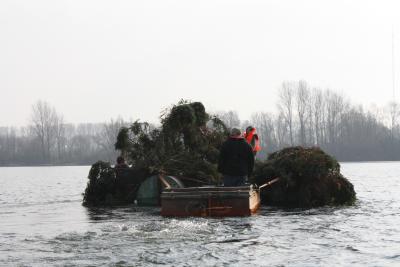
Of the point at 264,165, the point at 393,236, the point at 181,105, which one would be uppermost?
the point at 181,105

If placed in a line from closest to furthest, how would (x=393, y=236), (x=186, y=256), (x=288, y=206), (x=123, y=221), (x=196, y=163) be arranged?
(x=186, y=256) < (x=393, y=236) < (x=123, y=221) < (x=288, y=206) < (x=196, y=163)

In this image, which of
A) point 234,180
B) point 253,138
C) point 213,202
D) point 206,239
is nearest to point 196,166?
point 253,138

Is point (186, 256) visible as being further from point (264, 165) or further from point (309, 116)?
point (309, 116)

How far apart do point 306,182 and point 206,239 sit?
32.2ft

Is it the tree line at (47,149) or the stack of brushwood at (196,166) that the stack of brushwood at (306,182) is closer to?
the stack of brushwood at (196,166)

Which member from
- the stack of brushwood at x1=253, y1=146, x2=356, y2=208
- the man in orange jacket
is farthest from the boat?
the stack of brushwood at x1=253, y1=146, x2=356, y2=208

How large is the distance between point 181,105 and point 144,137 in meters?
2.19

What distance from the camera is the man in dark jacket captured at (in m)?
19.0

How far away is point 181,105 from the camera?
24969 millimetres

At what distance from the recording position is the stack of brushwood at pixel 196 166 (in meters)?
23.2

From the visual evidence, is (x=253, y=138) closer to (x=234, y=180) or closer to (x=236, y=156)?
(x=234, y=180)

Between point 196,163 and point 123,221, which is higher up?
point 196,163

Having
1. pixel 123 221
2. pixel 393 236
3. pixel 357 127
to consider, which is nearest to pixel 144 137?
pixel 123 221

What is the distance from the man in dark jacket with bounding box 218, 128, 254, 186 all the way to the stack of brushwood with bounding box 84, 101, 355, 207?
4173 mm
